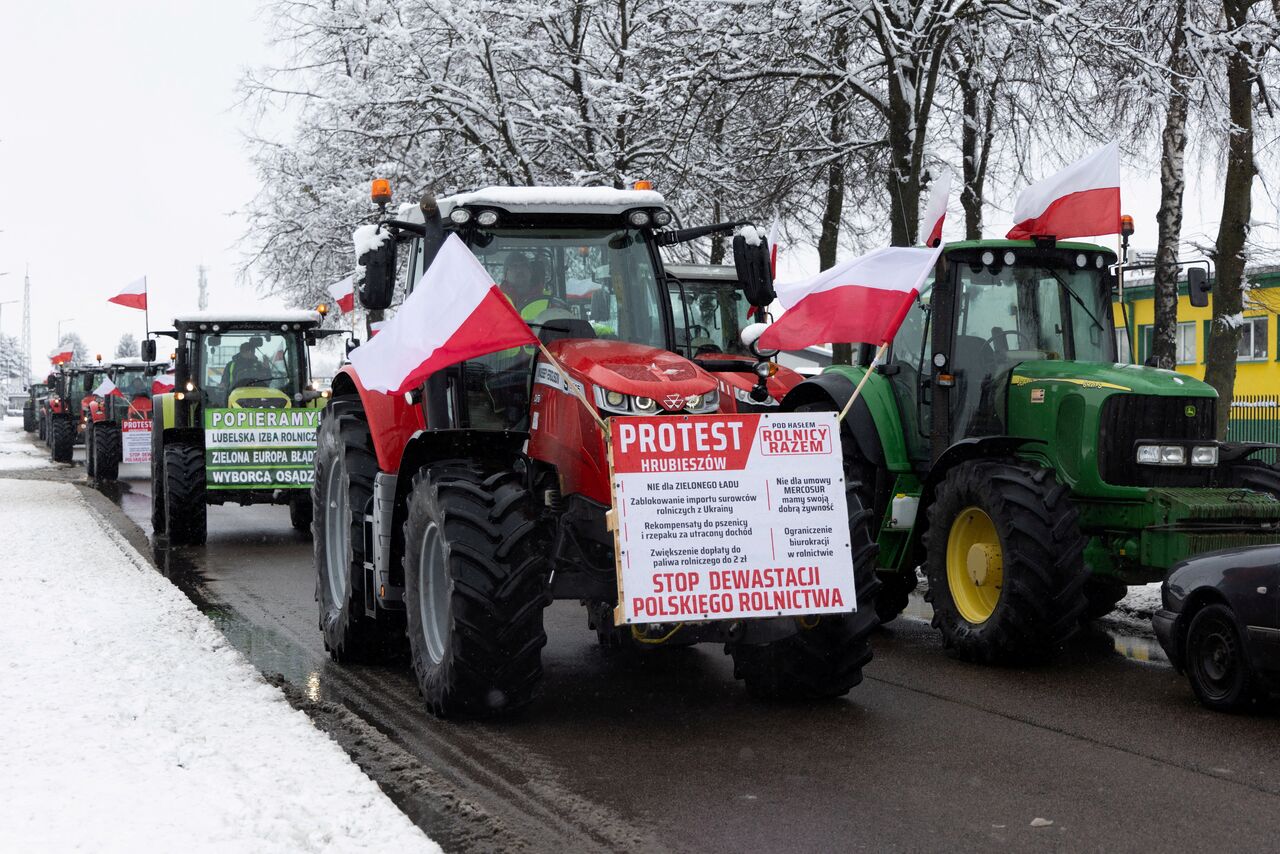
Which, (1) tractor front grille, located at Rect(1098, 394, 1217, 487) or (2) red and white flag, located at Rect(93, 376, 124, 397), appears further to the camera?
(2) red and white flag, located at Rect(93, 376, 124, 397)

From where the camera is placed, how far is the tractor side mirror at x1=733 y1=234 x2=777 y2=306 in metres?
7.66

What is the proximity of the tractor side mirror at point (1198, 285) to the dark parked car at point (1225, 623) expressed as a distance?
2568 mm

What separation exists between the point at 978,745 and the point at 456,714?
7.73ft

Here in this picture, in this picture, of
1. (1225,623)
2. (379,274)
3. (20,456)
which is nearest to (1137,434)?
(1225,623)

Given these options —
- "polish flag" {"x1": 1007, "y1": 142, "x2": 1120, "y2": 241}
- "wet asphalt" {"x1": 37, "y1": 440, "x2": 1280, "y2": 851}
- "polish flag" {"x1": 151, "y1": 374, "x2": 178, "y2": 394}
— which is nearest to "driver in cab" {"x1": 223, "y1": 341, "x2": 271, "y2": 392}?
"polish flag" {"x1": 151, "y1": 374, "x2": 178, "y2": 394}

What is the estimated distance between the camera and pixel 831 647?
734cm

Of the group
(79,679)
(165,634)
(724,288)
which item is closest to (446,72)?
(724,288)

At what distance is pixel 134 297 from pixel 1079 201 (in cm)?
1533

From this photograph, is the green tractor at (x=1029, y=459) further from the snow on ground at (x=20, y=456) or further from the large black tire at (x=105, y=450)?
the snow on ground at (x=20, y=456)

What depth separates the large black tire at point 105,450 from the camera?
2723 centimetres

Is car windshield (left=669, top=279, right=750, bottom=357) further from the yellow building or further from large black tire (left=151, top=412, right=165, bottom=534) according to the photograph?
the yellow building

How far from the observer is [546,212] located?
25.7 ft

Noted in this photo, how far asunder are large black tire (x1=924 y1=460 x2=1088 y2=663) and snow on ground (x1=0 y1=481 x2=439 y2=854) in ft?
12.8

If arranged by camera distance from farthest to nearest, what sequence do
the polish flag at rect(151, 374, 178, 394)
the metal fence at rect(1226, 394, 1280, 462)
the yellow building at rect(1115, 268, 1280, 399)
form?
the yellow building at rect(1115, 268, 1280, 399)
the metal fence at rect(1226, 394, 1280, 462)
the polish flag at rect(151, 374, 178, 394)
